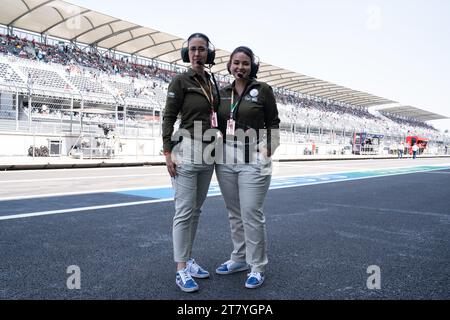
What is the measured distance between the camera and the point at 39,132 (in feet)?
53.8

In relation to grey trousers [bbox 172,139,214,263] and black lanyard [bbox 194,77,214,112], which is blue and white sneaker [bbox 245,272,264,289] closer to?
grey trousers [bbox 172,139,214,263]

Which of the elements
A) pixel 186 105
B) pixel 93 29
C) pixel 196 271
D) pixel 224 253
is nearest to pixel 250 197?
pixel 196 271

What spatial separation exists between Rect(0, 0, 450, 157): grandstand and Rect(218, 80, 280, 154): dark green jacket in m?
14.3

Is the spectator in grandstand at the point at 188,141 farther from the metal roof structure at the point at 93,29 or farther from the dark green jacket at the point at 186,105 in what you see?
the metal roof structure at the point at 93,29

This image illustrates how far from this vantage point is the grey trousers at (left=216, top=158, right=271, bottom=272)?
9.02ft

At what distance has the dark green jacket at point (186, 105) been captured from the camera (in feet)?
8.73

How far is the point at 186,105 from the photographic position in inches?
106

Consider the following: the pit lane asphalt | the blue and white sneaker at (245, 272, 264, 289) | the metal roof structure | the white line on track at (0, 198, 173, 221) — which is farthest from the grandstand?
the blue and white sneaker at (245, 272, 264, 289)

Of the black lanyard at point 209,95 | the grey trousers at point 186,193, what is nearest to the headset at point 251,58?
the black lanyard at point 209,95

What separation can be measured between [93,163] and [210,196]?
27.5 ft

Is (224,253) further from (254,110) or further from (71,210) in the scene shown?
(71,210)

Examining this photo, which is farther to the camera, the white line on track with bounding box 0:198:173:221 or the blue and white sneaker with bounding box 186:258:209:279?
the white line on track with bounding box 0:198:173:221
